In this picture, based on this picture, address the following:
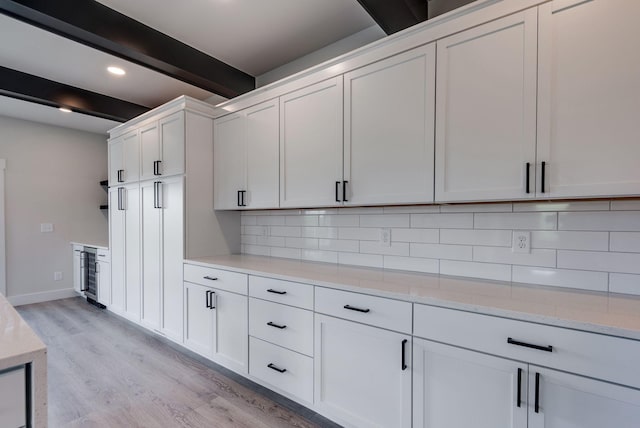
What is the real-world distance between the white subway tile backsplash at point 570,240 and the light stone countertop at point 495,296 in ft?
0.73

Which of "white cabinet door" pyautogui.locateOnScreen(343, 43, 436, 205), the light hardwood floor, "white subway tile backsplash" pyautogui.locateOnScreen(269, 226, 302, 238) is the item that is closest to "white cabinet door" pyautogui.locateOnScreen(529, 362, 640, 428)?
"white cabinet door" pyautogui.locateOnScreen(343, 43, 436, 205)

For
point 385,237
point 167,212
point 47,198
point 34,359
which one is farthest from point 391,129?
point 47,198

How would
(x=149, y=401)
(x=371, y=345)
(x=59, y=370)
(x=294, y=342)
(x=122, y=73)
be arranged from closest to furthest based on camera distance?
(x=371, y=345), (x=294, y=342), (x=149, y=401), (x=59, y=370), (x=122, y=73)

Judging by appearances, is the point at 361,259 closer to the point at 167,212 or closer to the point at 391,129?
the point at 391,129

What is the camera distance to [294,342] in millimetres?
1990

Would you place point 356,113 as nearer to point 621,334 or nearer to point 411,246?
point 411,246

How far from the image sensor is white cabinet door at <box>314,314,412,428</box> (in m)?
1.55

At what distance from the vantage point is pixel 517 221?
5.73 feet

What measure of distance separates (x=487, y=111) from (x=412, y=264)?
104 cm

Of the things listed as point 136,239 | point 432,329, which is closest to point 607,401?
point 432,329

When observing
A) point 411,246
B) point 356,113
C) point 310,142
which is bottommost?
point 411,246

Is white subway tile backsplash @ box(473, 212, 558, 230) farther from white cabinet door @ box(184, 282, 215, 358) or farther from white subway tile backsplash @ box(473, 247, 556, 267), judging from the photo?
white cabinet door @ box(184, 282, 215, 358)

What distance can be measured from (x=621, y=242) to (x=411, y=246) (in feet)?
3.43

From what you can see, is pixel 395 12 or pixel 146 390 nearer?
pixel 395 12
